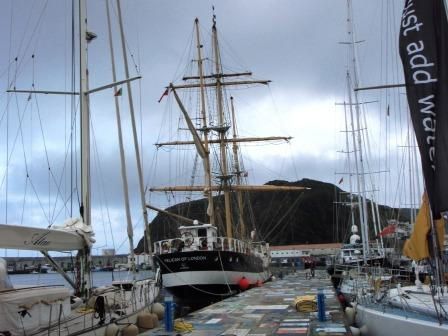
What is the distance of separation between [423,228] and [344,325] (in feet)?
17.7

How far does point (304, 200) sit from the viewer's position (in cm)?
19812

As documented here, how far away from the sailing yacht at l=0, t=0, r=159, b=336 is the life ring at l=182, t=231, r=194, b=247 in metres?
11.8

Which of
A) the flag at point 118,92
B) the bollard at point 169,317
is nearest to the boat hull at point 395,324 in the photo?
the bollard at point 169,317

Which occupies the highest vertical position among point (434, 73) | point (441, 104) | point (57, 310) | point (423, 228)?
point (434, 73)

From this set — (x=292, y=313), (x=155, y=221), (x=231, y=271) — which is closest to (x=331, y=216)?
(x=155, y=221)

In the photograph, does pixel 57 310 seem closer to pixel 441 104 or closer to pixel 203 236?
pixel 441 104

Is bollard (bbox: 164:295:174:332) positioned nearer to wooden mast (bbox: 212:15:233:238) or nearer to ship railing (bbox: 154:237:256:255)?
ship railing (bbox: 154:237:256:255)

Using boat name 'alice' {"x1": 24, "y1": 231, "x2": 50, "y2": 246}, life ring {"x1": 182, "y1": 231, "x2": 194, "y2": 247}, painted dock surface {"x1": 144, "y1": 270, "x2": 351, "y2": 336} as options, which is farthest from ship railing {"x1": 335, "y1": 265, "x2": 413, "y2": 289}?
life ring {"x1": 182, "y1": 231, "x2": 194, "y2": 247}

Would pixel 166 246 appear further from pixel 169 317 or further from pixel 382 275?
pixel 169 317

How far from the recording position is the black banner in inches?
325

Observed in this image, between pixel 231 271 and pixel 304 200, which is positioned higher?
pixel 304 200

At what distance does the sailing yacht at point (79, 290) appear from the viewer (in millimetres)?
10844

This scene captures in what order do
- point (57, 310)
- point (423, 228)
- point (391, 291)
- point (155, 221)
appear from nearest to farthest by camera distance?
point (423, 228) < point (57, 310) < point (391, 291) < point (155, 221)

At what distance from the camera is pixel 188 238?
33.6 meters
